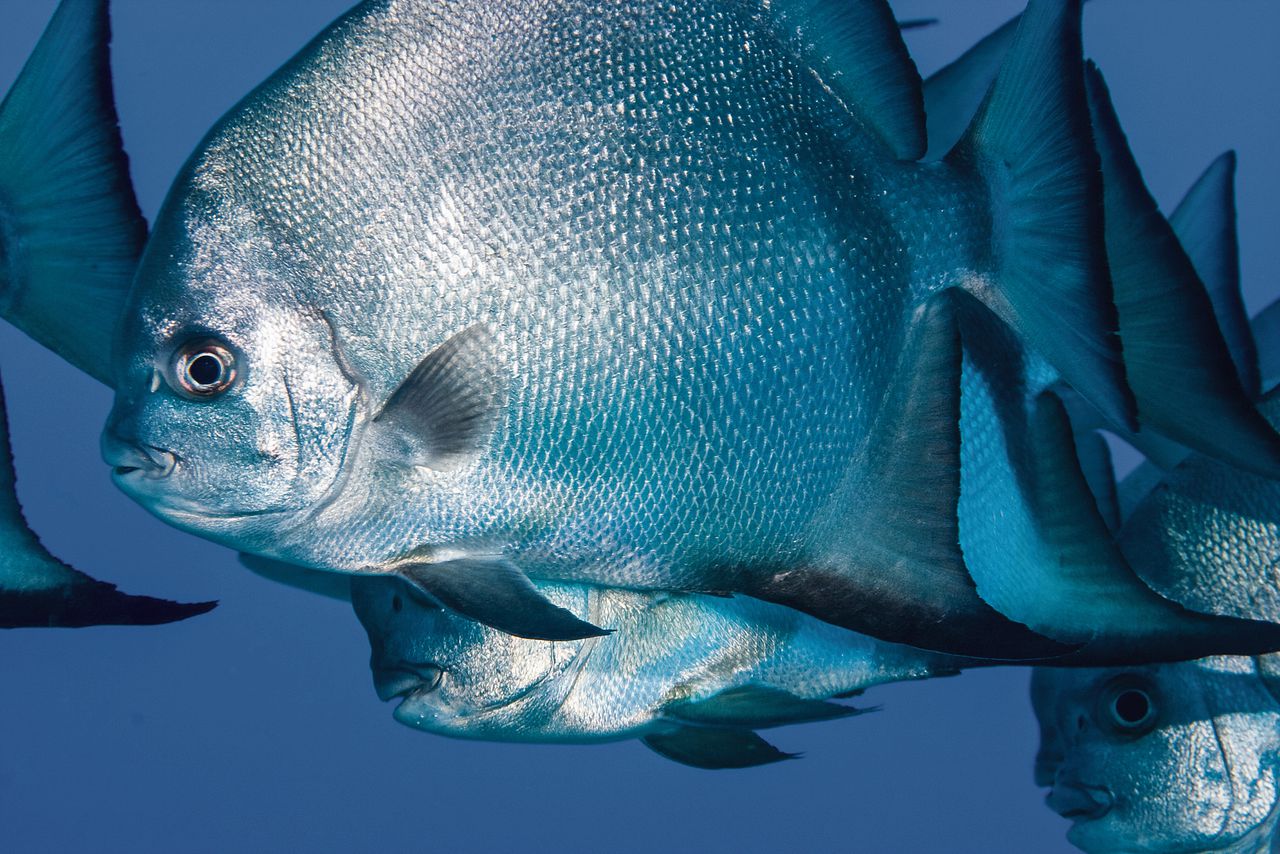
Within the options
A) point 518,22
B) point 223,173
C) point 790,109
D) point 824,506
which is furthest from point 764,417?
point 223,173

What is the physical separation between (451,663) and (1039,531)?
33.5 inches

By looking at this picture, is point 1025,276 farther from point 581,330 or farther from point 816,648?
point 816,648

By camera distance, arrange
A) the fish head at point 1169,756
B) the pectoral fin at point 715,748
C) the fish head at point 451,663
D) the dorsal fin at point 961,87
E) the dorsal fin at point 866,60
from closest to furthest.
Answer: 1. the dorsal fin at point 866,60
2. the dorsal fin at point 961,87
3. the fish head at point 451,663
4. the pectoral fin at point 715,748
5. the fish head at point 1169,756

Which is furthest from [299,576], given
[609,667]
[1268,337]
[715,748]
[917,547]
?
[1268,337]

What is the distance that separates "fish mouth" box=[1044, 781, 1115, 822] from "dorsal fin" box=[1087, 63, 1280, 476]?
3.14 feet

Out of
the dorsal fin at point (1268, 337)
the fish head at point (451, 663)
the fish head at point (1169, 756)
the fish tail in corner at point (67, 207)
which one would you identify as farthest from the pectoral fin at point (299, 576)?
the dorsal fin at point (1268, 337)

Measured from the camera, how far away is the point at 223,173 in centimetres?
98

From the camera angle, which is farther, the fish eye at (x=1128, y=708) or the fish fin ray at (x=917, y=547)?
the fish eye at (x=1128, y=708)

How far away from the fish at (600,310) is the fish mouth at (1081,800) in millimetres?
981

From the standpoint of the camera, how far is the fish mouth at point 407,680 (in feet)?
4.68

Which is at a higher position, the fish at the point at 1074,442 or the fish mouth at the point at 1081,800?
the fish at the point at 1074,442

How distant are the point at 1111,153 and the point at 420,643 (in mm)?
1133

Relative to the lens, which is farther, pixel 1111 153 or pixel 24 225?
pixel 24 225

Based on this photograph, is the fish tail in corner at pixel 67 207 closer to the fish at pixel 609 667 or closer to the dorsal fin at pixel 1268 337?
the fish at pixel 609 667
